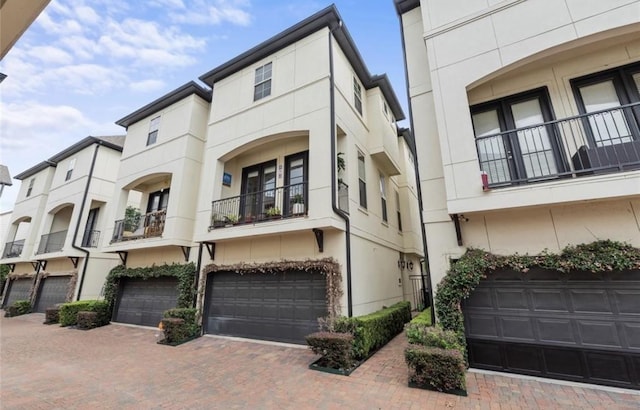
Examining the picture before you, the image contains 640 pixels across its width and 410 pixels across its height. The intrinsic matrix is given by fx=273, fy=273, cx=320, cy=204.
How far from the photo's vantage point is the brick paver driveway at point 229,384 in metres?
4.42

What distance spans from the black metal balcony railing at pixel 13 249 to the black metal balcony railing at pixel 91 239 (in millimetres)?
8058

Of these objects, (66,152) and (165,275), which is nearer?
(165,275)

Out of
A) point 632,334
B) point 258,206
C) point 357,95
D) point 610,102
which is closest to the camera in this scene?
point 632,334

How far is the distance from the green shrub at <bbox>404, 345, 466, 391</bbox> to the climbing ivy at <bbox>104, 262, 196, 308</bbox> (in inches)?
305

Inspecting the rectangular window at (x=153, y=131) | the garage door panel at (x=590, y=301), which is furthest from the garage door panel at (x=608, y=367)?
the rectangular window at (x=153, y=131)

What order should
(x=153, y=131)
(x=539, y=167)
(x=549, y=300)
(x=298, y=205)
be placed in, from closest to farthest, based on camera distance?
(x=549, y=300)
(x=539, y=167)
(x=298, y=205)
(x=153, y=131)

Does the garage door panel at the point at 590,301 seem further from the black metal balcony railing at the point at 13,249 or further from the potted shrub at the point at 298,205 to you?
the black metal balcony railing at the point at 13,249

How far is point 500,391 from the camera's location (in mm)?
4617

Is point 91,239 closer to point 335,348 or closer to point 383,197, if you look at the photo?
point 383,197

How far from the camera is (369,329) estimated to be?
22.1ft

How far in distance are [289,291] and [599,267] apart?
268 inches

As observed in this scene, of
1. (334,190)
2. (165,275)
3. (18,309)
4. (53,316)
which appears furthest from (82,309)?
(334,190)

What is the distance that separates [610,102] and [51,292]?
24.9 m

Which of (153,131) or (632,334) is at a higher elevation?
(153,131)
